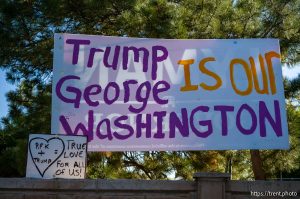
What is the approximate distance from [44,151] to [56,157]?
0.41 ft

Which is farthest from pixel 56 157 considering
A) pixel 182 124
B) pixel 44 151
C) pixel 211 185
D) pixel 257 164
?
pixel 257 164

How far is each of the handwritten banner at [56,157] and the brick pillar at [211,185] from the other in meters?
1.08

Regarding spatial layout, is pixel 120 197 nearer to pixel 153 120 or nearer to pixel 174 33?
pixel 153 120

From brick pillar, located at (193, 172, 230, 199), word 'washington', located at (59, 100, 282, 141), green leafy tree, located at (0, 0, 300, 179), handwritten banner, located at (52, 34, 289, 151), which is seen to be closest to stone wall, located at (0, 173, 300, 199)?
brick pillar, located at (193, 172, 230, 199)

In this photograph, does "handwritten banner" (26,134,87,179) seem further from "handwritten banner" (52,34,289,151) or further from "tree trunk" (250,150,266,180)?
"tree trunk" (250,150,266,180)

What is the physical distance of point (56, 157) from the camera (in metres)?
4.58

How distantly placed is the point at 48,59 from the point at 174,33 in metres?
2.44

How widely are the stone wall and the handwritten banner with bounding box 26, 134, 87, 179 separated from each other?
0.09 m

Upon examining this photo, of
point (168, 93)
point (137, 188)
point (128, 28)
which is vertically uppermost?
point (128, 28)

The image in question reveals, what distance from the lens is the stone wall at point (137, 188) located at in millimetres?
4477

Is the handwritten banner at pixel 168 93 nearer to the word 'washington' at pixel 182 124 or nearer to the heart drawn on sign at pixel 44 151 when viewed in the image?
the word 'washington' at pixel 182 124

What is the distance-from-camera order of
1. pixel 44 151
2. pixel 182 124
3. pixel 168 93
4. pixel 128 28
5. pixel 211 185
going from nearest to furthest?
pixel 211 185, pixel 44 151, pixel 182 124, pixel 168 93, pixel 128 28

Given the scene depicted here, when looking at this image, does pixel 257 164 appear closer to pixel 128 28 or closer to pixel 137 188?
pixel 128 28

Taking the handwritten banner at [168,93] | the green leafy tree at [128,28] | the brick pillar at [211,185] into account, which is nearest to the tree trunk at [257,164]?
the green leafy tree at [128,28]
